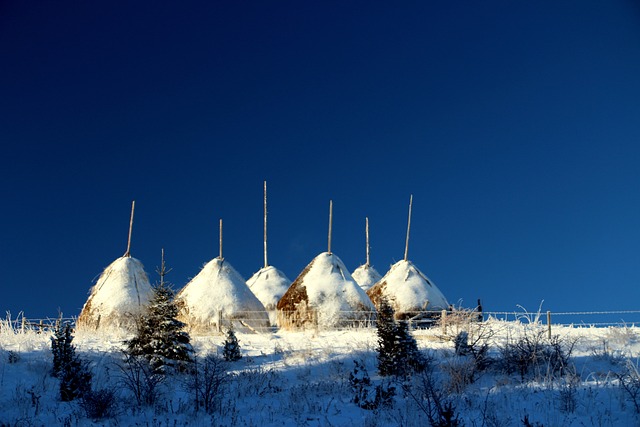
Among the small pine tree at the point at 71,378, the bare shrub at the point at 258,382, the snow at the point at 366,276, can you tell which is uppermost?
the snow at the point at 366,276

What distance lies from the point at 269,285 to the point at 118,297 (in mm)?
12021

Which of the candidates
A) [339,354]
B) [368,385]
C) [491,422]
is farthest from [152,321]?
[491,422]

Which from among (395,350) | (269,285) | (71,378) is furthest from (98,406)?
(269,285)

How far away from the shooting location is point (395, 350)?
43.9 feet

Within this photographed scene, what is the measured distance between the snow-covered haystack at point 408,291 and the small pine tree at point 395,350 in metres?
12.4

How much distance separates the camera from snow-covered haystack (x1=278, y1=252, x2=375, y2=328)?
2345 cm

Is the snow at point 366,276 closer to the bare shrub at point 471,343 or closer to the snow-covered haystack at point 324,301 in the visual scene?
the snow-covered haystack at point 324,301

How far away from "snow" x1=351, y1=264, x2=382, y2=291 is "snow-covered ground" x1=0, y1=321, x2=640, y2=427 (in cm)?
1742

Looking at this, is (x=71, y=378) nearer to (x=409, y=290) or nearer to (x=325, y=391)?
(x=325, y=391)

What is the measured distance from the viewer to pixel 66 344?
12539 millimetres

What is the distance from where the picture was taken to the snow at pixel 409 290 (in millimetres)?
26984

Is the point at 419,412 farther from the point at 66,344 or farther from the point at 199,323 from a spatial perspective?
the point at 199,323

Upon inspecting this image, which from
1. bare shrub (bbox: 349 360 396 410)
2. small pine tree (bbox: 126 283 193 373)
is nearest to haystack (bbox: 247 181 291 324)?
small pine tree (bbox: 126 283 193 373)

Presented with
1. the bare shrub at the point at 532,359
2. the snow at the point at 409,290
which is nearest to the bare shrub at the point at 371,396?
the bare shrub at the point at 532,359
